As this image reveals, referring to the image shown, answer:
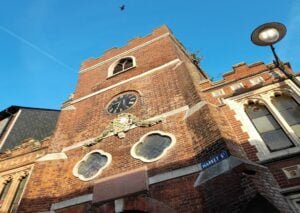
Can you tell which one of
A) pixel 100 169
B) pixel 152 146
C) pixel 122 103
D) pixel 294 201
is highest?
pixel 122 103

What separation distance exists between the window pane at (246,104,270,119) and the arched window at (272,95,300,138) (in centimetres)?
36

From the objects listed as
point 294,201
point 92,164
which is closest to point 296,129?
point 294,201

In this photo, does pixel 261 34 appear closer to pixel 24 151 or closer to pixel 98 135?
pixel 98 135

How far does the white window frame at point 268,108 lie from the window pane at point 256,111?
0.14 metres

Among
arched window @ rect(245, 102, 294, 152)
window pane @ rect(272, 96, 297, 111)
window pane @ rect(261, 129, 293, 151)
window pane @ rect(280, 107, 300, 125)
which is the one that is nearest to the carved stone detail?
arched window @ rect(245, 102, 294, 152)

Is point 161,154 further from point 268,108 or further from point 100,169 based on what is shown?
point 268,108

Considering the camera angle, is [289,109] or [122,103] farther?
[122,103]

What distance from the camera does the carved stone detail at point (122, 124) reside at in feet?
30.0

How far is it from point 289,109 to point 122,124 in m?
5.56

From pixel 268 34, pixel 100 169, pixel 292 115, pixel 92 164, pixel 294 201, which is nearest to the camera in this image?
pixel 294 201

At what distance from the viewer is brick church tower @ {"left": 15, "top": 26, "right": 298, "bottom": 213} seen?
6082 millimetres

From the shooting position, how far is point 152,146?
8359 mm

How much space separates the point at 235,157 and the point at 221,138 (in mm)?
741

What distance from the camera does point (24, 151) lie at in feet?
37.3
